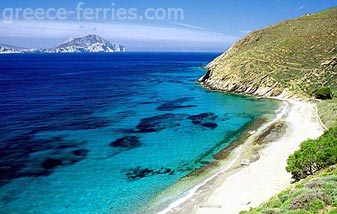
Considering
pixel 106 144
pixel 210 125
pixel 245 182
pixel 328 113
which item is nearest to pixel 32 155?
pixel 106 144

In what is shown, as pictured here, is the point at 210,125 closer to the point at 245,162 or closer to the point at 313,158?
the point at 245,162

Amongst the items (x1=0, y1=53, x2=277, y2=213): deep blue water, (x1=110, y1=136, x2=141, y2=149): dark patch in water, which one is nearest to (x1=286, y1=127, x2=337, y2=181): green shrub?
(x1=0, y1=53, x2=277, y2=213): deep blue water

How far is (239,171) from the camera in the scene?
3891 centimetres

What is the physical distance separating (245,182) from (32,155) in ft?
88.3

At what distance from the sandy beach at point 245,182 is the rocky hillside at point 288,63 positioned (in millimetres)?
38224

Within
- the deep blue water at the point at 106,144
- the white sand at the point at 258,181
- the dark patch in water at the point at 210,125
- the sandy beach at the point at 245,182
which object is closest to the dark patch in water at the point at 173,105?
the deep blue water at the point at 106,144

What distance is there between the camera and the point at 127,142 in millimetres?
51656

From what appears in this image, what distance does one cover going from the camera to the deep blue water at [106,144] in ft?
114

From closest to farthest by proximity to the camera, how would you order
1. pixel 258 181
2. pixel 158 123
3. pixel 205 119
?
pixel 258 181 → pixel 158 123 → pixel 205 119

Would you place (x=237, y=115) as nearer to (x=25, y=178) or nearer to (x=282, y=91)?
(x=282, y=91)

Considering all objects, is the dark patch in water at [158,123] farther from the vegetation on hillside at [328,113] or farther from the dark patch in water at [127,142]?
the vegetation on hillside at [328,113]

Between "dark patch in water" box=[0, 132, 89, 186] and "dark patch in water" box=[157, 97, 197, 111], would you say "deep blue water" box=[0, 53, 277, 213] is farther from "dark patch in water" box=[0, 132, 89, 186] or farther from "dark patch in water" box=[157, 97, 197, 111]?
"dark patch in water" box=[157, 97, 197, 111]

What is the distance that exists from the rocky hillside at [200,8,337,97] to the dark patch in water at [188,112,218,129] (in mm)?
25697

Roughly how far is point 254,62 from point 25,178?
3189 inches
